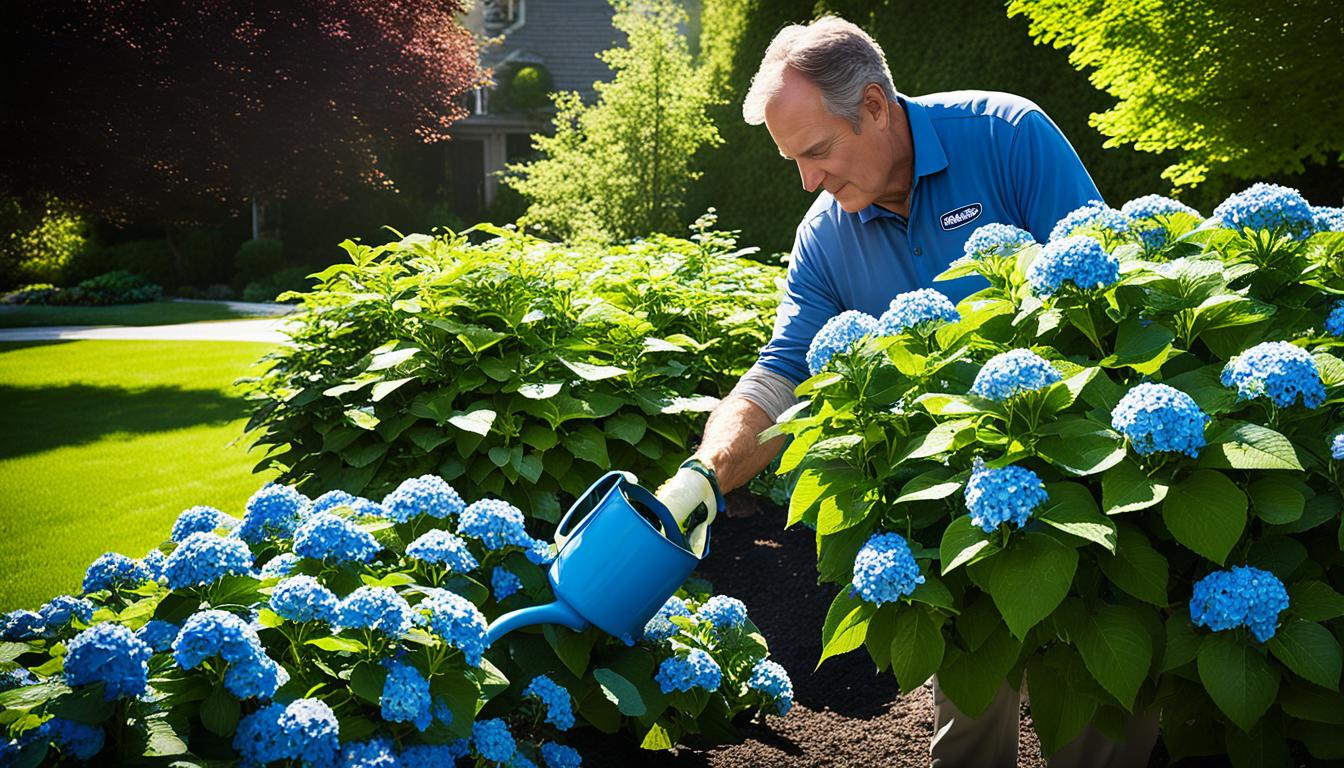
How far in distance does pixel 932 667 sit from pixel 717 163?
11.9m

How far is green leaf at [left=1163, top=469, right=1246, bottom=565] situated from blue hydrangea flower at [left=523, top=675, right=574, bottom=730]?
1131 millimetres

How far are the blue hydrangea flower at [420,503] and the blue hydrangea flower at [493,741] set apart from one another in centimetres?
44

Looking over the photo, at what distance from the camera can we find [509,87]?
22812 millimetres

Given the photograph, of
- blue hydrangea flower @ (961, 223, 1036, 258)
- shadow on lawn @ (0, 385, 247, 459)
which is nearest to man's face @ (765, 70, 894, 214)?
blue hydrangea flower @ (961, 223, 1036, 258)

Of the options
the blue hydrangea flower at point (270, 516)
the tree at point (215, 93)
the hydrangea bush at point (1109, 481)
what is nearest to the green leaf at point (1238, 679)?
the hydrangea bush at point (1109, 481)

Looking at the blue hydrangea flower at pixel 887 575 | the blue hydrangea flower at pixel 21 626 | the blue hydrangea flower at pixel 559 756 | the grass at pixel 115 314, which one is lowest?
the grass at pixel 115 314

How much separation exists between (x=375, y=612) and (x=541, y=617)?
41 cm

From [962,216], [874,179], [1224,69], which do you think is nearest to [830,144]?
[874,179]

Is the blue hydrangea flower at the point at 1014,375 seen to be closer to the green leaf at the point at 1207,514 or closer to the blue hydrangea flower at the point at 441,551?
the green leaf at the point at 1207,514

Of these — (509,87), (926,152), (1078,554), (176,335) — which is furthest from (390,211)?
(1078,554)

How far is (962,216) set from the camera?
8.29ft

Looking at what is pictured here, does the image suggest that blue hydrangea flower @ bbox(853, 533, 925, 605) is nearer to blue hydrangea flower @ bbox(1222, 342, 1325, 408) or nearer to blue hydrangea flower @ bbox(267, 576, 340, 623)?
blue hydrangea flower @ bbox(1222, 342, 1325, 408)

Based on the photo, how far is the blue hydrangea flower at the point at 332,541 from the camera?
5.57 feet

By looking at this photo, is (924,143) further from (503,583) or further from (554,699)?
(554,699)
